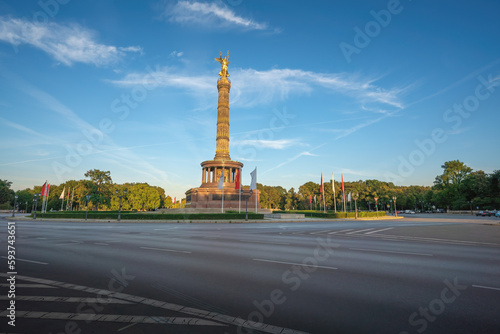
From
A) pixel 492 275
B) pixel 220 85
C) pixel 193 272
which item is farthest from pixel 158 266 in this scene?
pixel 220 85

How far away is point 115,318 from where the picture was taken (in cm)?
413

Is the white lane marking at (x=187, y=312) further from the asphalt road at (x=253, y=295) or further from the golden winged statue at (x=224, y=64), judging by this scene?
the golden winged statue at (x=224, y=64)

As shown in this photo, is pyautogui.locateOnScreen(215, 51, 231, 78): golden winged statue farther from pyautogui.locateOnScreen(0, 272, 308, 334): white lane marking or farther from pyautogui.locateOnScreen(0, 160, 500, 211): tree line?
pyautogui.locateOnScreen(0, 272, 308, 334): white lane marking

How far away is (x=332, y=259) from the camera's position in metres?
8.71

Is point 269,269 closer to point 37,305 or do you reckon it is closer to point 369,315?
point 369,315

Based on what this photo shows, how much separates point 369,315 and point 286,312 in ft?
4.29

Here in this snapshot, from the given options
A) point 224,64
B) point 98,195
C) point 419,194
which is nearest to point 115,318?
point 224,64

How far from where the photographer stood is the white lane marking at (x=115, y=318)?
396 centimetres

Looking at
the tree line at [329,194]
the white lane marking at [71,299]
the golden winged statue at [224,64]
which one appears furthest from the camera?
the tree line at [329,194]

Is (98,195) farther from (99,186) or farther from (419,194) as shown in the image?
(419,194)

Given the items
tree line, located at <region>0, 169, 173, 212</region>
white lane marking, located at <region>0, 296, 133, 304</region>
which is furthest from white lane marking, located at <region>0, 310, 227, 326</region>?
tree line, located at <region>0, 169, 173, 212</region>

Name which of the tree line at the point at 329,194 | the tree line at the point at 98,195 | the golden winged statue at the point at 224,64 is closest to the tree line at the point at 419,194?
the tree line at the point at 329,194

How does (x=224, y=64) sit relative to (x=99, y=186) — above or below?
above

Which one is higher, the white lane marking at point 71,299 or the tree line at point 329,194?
the tree line at point 329,194
